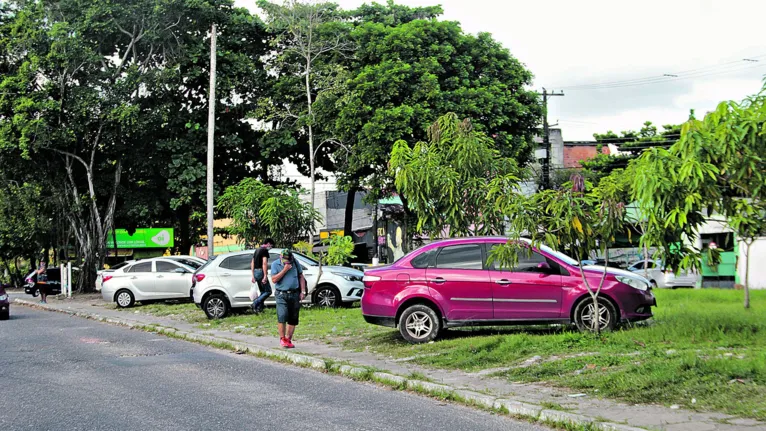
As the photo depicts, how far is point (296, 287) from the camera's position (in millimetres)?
12828

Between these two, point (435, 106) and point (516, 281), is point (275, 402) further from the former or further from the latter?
point (435, 106)

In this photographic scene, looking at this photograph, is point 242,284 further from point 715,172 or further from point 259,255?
point 715,172

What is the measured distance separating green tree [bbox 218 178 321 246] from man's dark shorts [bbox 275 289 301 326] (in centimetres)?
792

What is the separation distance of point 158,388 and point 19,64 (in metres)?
28.0

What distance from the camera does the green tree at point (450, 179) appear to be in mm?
15414

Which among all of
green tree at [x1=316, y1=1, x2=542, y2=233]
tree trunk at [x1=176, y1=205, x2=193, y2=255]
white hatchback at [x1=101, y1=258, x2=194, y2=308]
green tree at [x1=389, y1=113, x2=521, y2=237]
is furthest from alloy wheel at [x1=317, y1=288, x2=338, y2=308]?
tree trunk at [x1=176, y1=205, x2=193, y2=255]

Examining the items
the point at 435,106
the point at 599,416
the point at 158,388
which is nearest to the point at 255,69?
the point at 435,106

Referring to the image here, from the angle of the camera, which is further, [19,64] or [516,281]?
[19,64]

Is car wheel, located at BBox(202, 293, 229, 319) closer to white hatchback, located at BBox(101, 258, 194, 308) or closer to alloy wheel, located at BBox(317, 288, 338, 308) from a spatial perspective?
alloy wheel, located at BBox(317, 288, 338, 308)

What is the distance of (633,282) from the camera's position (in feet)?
39.7

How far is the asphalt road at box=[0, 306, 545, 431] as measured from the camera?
7.09 metres

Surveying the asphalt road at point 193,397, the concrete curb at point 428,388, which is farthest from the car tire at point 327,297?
the asphalt road at point 193,397

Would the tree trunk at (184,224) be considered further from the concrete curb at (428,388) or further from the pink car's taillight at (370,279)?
the pink car's taillight at (370,279)

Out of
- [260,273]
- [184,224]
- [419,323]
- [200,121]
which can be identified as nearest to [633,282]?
[419,323]
